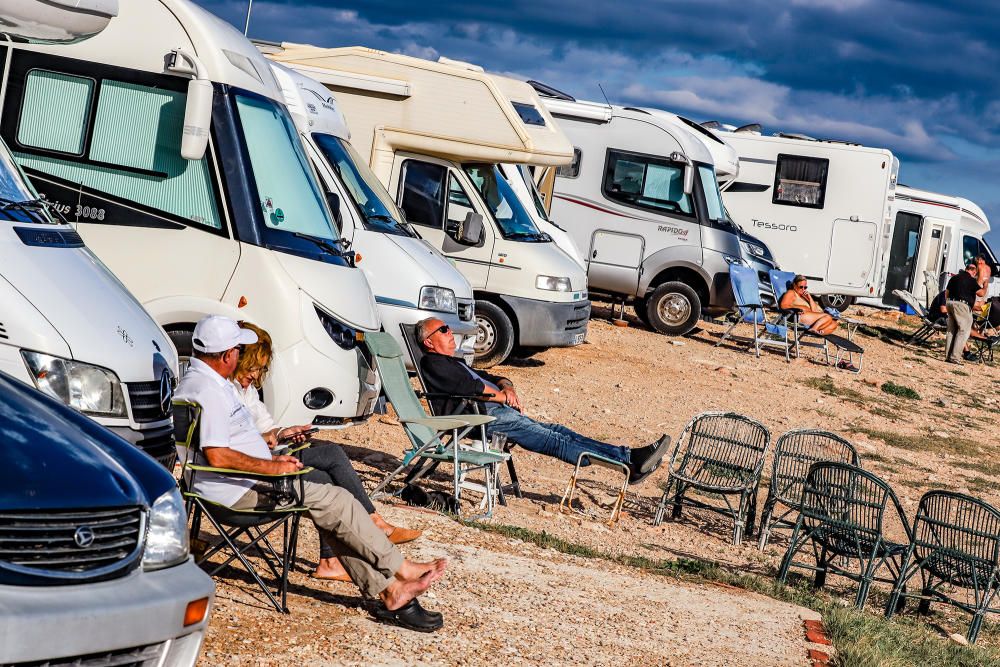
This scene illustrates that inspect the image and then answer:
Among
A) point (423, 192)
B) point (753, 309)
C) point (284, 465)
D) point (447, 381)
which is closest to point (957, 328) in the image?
point (753, 309)

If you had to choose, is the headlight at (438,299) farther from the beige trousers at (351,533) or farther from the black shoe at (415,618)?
the black shoe at (415,618)

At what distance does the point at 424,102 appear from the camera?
13.6 metres

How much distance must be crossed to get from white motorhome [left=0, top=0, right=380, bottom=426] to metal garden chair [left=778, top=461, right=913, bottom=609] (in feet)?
9.77

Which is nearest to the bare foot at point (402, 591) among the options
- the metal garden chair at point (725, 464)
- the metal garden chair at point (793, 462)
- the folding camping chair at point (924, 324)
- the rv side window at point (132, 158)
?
the rv side window at point (132, 158)

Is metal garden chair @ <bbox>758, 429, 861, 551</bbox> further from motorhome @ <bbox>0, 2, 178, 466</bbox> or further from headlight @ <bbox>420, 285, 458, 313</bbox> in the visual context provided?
motorhome @ <bbox>0, 2, 178, 466</bbox>

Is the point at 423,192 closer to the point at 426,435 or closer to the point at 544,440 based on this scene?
the point at 544,440

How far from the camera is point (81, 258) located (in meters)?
5.97

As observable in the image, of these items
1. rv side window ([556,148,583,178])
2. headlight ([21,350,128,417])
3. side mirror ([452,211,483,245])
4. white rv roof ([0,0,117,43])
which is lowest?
headlight ([21,350,128,417])

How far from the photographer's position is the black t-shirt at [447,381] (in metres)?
8.84

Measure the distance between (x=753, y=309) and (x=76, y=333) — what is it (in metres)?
13.5

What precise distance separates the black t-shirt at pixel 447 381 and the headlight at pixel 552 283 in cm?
512

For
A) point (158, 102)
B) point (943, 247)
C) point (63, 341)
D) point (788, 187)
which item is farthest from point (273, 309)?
point (943, 247)

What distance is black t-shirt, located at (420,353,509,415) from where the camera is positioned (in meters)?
8.84

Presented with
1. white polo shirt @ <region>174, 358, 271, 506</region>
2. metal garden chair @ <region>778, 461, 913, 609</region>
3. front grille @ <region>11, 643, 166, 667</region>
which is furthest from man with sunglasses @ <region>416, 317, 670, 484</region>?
front grille @ <region>11, 643, 166, 667</region>
